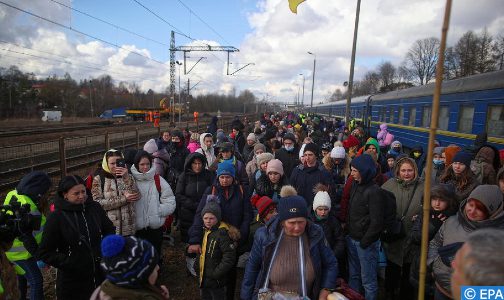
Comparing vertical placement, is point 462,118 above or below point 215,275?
above

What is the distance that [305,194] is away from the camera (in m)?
4.18

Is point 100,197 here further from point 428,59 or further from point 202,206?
A: point 428,59

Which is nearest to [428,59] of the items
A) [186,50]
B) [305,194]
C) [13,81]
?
[186,50]

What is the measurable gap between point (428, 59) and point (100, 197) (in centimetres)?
6977

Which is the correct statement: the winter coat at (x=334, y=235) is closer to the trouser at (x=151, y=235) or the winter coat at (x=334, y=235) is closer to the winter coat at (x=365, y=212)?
the winter coat at (x=365, y=212)

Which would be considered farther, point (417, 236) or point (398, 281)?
point (398, 281)

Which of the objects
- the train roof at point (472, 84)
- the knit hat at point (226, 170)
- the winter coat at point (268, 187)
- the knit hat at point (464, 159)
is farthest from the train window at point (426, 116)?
the knit hat at point (226, 170)

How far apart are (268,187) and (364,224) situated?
139 centimetres

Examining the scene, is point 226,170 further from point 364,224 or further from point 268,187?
point 364,224

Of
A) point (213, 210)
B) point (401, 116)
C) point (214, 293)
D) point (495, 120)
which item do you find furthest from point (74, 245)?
point (401, 116)

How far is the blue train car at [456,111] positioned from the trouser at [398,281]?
525 centimetres

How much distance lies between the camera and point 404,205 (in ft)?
11.2

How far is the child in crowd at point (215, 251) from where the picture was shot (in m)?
3.11

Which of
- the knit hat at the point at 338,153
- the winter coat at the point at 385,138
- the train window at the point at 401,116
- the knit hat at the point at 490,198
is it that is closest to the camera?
the knit hat at the point at 490,198
